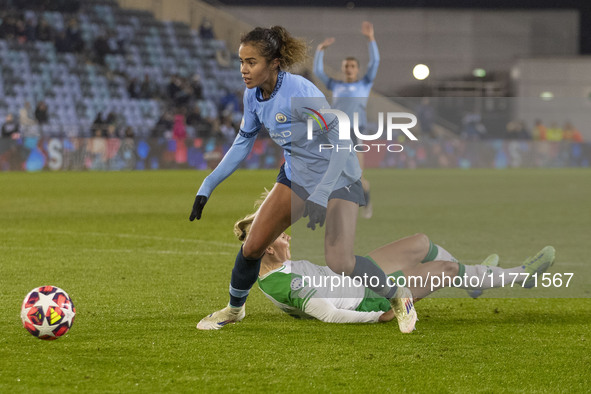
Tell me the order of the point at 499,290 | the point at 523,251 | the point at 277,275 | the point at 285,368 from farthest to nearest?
the point at 523,251
the point at 499,290
the point at 277,275
the point at 285,368

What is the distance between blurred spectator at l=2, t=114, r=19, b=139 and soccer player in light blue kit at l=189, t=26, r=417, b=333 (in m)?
17.8

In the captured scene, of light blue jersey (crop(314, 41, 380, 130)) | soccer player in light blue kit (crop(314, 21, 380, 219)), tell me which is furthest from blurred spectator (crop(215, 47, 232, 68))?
light blue jersey (crop(314, 41, 380, 130))

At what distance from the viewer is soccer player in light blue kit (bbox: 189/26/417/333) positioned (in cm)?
502

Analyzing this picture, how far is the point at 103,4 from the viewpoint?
3020 cm

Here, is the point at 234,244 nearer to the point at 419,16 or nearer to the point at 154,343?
the point at 154,343

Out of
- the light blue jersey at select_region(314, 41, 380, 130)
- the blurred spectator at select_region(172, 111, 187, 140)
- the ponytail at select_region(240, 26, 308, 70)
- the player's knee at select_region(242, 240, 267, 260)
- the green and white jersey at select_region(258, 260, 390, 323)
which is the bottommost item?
the blurred spectator at select_region(172, 111, 187, 140)

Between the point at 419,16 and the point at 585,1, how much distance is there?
24.4 ft

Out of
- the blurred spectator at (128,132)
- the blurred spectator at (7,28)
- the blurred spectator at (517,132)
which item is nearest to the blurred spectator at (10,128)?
the blurred spectator at (128,132)

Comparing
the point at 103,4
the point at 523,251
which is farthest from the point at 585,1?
the point at 523,251

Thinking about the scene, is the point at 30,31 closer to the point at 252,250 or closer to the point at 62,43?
the point at 62,43

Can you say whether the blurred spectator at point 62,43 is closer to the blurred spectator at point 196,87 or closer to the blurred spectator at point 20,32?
the blurred spectator at point 20,32

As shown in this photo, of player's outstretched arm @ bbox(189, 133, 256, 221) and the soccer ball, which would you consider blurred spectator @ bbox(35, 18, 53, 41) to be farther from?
the soccer ball

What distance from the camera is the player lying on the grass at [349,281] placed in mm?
5465

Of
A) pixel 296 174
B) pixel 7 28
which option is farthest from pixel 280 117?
pixel 7 28
